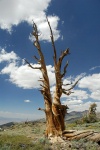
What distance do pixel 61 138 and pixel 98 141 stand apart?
2565 mm

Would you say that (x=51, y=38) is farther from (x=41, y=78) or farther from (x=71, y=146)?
(x=71, y=146)

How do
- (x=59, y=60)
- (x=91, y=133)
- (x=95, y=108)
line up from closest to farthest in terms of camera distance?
(x=91, y=133) < (x=59, y=60) < (x=95, y=108)

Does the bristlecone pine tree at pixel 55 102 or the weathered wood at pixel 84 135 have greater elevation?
the bristlecone pine tree at pixel 55 102

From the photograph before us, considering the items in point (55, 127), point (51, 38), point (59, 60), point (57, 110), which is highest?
point (51, 38)

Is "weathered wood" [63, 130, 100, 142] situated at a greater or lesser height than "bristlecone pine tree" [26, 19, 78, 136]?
lesser

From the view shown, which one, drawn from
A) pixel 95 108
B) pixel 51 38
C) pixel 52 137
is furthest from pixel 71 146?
pixel 95 108

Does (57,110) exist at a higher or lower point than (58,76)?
lower

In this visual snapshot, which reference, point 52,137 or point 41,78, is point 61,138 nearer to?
point 52,137

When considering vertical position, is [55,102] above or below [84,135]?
above

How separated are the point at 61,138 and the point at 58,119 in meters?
1.59

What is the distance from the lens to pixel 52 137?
59.9 feet

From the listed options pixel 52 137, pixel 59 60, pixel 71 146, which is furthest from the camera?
pixel 59 60

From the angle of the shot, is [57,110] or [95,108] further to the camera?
[95,108]

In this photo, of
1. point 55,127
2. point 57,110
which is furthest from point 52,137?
point 57,110
